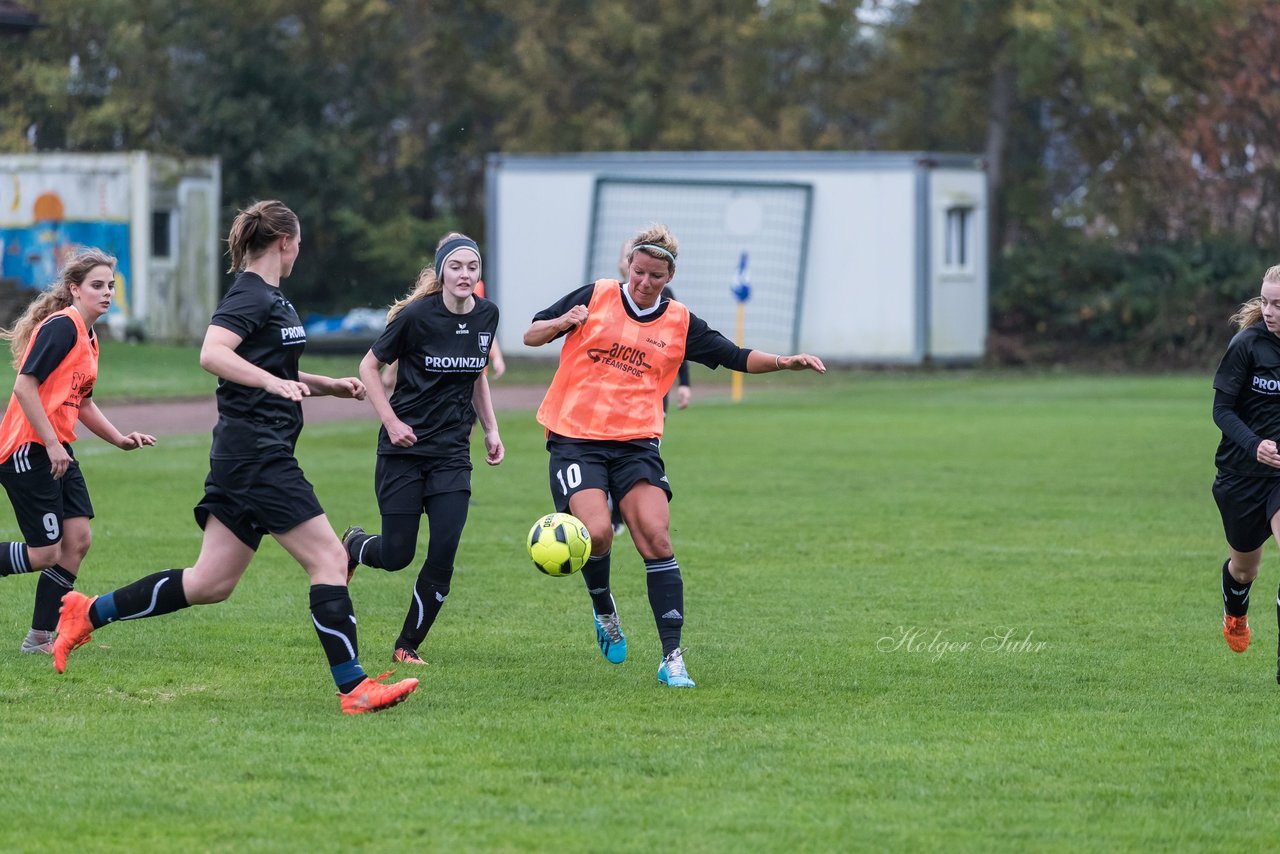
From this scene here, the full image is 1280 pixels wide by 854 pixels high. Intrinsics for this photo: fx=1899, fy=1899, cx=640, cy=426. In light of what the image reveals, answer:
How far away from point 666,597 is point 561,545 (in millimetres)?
484

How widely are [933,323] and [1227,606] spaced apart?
87.2 feet

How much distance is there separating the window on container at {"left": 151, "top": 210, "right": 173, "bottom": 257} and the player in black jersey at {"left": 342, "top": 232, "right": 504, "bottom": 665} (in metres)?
29.5

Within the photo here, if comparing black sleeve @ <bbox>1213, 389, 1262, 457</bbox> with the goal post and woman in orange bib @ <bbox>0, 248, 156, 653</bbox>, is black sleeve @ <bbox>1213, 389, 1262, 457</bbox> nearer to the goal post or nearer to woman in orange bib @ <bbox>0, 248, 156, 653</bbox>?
woman in orange bib @ <bbox>0, 248, 156, 653</bbox>

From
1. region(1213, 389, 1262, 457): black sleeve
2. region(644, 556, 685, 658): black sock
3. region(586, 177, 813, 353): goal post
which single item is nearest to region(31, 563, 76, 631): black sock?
region(644, 556, 685, 658): black sock

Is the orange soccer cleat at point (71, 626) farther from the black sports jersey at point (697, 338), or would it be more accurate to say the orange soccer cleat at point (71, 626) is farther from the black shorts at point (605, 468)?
the black sports jersey at point (697, 338)

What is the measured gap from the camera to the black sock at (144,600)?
733 cm

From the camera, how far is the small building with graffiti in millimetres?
35156

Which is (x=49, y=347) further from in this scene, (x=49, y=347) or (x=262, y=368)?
(x=262, y=368)

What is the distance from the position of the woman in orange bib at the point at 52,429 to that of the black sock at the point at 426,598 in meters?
1.32

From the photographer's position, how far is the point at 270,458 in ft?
22.7

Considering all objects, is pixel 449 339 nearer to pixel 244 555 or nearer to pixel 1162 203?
pixel 244 555

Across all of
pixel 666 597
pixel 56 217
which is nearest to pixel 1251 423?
pixel 666 597

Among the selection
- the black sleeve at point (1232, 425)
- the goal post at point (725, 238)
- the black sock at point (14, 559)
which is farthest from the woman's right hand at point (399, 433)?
the goal post at point (725, 238)

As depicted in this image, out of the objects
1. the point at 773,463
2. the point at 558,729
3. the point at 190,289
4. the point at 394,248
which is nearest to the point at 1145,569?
the point at 558,729
